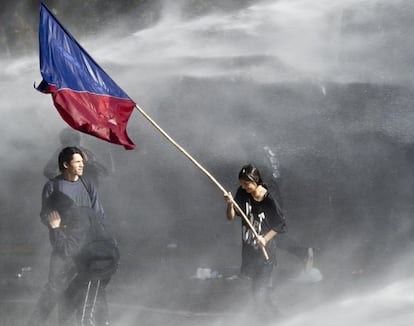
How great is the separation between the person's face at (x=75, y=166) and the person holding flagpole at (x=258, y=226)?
51.1 inches

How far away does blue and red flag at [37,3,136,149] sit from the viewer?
7918 millimetres

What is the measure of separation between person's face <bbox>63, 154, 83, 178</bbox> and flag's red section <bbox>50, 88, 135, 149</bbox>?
52 cm

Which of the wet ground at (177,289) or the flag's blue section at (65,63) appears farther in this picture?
the wet ground at (177,289)

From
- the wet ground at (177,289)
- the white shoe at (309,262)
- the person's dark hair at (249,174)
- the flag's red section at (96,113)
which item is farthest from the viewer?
the white shoe at (309,262)

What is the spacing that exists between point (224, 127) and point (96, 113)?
5.33 metres

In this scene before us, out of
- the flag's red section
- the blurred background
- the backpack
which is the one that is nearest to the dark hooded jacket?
the backpack

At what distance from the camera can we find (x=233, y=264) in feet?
35.4

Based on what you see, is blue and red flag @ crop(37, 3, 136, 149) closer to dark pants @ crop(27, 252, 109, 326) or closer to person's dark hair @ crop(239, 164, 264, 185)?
person's dark hair @ crop(239, 164, 264, 185)

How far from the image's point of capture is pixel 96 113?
8008mm

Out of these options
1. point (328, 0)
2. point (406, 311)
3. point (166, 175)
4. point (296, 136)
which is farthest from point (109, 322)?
point (328, 0)

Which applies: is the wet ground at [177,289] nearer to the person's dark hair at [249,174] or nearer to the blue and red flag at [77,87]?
the person's dark hair at [249,174]

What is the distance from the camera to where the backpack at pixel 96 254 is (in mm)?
8438

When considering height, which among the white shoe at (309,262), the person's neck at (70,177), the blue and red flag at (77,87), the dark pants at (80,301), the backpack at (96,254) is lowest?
the dark pants at (80,301)

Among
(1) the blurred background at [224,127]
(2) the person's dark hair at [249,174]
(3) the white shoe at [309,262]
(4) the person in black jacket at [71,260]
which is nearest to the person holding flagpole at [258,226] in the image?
(2) the person's dark hair at [249,174]
